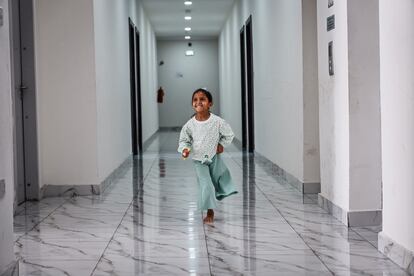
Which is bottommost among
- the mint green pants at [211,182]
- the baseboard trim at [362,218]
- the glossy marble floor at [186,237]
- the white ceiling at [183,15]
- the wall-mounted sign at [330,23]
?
the glossy marble floor at [186,237]

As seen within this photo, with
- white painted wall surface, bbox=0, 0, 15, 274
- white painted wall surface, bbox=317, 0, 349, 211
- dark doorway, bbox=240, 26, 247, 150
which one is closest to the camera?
white painted wall surface, bbox=0, 0, 15, 274

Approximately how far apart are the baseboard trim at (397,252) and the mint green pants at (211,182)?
194 cm

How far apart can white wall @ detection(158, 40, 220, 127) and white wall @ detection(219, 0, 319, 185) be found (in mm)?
14558

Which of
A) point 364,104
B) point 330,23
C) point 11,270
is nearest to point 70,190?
point 330,23

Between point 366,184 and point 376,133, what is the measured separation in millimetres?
447

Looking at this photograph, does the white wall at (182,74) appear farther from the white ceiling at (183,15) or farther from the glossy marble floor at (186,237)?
the glossy marble floor at (186,237)

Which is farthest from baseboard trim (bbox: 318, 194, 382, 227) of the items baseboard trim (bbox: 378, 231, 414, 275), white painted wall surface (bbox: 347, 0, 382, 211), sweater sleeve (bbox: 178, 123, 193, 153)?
sweater sleeve (bbox: 178, 123, 193, 153)

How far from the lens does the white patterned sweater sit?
6.71 metres

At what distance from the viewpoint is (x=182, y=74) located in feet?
98.2

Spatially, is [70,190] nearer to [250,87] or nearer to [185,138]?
[185,138]

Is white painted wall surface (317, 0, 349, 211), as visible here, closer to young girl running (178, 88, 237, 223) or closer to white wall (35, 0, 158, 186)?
young girl running (178, 88, 237, 223)

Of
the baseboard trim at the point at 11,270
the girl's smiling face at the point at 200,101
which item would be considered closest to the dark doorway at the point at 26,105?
the girl's smiling face at the point at 200,101

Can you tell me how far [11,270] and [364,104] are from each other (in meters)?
3.34

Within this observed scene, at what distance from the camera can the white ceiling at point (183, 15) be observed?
19.5 meters
